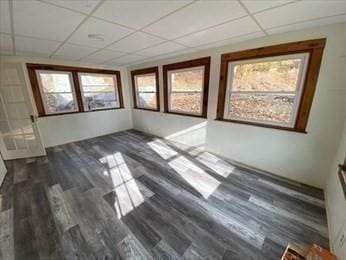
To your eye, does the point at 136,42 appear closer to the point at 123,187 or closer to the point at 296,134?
the point at 123,187

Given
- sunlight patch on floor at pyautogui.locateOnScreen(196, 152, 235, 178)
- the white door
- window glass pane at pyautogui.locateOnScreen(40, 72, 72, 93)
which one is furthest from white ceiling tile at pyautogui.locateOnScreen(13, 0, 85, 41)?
sunlight patch on floor at pyautogui.locateOnScreen(196, 152, 235, 178)

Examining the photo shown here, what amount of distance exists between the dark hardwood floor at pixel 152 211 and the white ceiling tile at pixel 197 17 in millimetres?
2311

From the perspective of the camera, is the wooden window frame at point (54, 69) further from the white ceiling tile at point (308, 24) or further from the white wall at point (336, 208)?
the white wall at point (336, 208)

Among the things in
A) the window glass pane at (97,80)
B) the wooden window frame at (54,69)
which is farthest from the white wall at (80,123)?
the window glass pane at (97,80)

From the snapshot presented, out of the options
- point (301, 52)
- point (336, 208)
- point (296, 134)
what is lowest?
point (336, 208)

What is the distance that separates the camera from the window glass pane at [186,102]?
3.62m

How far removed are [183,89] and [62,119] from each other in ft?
11.4

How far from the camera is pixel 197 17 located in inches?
66.9

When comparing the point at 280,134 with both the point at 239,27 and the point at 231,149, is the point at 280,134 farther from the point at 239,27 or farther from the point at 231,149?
Answer: the point at 239,27

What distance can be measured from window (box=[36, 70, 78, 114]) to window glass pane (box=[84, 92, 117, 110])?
35 cm

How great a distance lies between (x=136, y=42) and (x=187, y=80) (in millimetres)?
1536

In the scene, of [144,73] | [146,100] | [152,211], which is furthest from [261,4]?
[146,100]

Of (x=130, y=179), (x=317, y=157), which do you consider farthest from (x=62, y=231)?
(x=317, y=157)

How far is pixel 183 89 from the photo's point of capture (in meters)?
3.85
